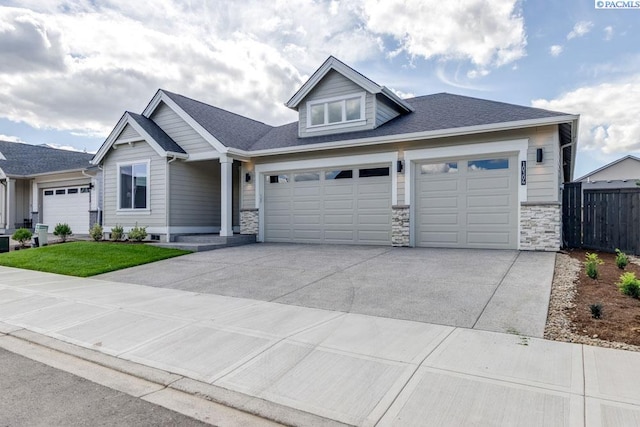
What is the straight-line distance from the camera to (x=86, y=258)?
10.7 m

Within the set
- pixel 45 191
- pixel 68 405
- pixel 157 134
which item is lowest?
pixel 68 405

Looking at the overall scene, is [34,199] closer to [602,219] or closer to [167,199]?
[167,199]

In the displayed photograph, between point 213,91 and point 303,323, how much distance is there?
67.9ft

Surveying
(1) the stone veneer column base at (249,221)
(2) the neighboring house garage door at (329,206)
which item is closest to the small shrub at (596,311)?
(2) the neighboring house garage door at (329,206)

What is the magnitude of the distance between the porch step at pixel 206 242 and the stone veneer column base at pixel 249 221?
1.01 feet

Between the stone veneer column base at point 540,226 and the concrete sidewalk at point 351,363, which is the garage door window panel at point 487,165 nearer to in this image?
the stone veneer column base at point 540,226

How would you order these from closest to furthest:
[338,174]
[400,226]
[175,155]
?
[400,226] → [338,174] → [175,155]

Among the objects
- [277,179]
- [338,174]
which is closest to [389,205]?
[338,174]

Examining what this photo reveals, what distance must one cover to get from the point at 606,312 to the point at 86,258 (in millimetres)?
11597

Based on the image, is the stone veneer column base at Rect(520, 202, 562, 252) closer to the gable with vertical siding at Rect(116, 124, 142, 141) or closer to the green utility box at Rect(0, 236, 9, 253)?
the gable with vertical siding at Rect(116, 124, 142, 141)

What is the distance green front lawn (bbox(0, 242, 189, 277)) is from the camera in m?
9.63

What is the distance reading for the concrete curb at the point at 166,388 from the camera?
9.82 ft

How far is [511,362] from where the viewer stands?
3730 mm

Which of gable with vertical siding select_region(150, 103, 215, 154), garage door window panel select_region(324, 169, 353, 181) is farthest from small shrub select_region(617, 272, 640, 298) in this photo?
gable with vertical siding select_region(150, 103, 215, 154)
